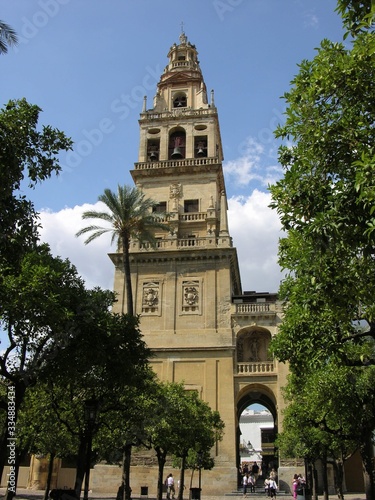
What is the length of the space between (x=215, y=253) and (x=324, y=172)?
29.9m

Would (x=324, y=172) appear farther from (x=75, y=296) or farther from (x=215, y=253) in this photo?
(x=215, y=253)

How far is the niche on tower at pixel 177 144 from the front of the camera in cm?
4638

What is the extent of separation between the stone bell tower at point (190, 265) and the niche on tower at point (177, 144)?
94mm

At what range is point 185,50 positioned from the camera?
56250 mm

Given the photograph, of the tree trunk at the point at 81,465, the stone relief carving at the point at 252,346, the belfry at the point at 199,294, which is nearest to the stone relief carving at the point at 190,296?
the belfry at the point at 199,294

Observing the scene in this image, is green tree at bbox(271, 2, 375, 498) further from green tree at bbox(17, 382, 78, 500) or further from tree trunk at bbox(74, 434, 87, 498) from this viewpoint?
green tree at bbox(17, 382, 78, 500)

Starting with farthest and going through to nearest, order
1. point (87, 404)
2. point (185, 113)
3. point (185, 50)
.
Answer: point (185, 50)
point (185, 113)
point (87, 404)

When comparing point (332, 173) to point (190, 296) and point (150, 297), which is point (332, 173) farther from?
point (150, 297)

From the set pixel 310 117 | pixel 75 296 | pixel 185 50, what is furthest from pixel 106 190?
pixel 185 50

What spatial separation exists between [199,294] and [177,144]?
52.2 feet

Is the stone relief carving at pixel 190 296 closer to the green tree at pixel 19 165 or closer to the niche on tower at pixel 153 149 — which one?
the niche on tower at pixel 153 149

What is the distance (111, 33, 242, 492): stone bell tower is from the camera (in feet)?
120

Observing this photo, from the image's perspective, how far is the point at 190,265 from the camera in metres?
40.3

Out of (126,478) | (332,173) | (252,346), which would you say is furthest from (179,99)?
(332,173)
